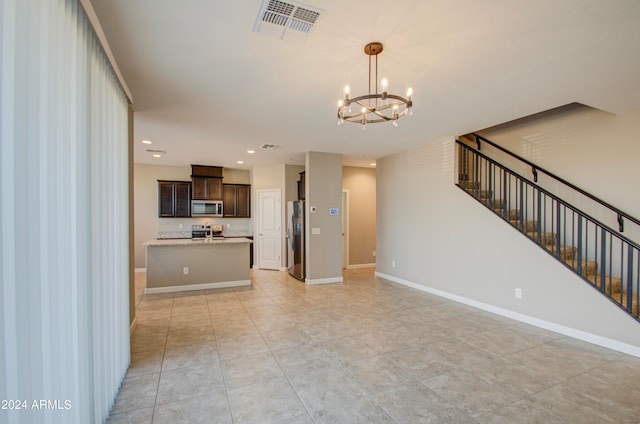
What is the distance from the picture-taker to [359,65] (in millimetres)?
2705

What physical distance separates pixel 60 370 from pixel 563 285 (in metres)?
4.97

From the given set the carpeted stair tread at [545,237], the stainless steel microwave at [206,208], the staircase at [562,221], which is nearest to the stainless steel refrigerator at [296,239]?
the stainless steel microwave at [206,208]

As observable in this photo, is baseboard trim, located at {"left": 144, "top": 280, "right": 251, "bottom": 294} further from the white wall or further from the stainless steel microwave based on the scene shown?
the white wall

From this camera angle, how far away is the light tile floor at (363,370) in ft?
7.13

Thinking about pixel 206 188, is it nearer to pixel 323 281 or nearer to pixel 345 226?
pixel 345 226

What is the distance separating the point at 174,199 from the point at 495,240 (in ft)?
24.7

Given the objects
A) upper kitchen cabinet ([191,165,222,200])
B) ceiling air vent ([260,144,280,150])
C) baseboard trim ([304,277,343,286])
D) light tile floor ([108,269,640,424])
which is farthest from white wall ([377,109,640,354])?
upper kitchen cabinet ([191,165,222,200])

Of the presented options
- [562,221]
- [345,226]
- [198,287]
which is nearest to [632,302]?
[562,221]

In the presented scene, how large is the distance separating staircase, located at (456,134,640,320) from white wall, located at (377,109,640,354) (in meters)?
0.15

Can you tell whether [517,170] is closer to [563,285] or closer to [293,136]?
[563,285]

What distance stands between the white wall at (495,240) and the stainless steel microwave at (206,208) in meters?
4.66

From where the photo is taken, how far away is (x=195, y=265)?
18.7 feet

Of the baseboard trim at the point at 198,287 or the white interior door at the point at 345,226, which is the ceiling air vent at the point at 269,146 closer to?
the white interior door at the point at 345,226

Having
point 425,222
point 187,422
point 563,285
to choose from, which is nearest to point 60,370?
point 187,422
